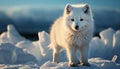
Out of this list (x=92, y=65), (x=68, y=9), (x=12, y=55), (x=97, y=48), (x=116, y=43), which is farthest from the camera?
(x=97, y=48)

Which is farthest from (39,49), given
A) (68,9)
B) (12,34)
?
(68,9)

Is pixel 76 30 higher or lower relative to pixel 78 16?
lower

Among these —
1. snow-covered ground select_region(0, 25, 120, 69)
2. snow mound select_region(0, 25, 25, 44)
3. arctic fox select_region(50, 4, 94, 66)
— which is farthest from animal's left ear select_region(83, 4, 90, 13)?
snow mound select_region(0, 25, 25, 44)

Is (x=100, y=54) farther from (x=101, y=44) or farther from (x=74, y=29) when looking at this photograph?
(x=74, y=29)

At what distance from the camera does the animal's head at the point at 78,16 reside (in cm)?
834

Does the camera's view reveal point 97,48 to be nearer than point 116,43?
No

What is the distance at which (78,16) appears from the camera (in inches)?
332

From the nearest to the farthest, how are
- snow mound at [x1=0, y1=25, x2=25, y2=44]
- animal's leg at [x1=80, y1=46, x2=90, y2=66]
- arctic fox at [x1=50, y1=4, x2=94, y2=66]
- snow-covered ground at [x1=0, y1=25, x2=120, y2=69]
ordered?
arctic fox at [x1=50, y1=4, x2=94, y2=66] < animal's leg at [x1=80, y1=46, x2=90, y2=66] < snow-covered ground at [x1=0, y1=25, x2=120, y2=69] < snow mound at [x1=0, y1=25, x2=25, y2=44]

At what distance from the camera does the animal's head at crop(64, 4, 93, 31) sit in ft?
27.4

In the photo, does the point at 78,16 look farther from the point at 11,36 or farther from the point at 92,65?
the point at 11,36

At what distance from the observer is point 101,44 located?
16.0 meters

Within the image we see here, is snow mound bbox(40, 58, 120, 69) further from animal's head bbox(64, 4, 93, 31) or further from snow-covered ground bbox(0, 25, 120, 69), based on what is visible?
snow-covered ground bbox(0, 25, 120, 69)

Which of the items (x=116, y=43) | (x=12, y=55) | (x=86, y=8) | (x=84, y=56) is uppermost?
(x=86, y=8)

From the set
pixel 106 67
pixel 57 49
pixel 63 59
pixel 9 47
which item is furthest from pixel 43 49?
pixel 106 67
